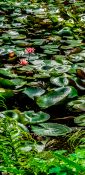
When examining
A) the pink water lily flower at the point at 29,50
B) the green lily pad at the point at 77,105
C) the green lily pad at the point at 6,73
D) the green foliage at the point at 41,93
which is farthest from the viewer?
the pink water lily flower at the point at 29,50

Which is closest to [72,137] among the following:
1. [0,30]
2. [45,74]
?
[45,74]

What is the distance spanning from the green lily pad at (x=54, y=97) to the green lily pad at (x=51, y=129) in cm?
20

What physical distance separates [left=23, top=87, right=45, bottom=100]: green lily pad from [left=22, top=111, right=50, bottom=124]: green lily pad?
0.16 m

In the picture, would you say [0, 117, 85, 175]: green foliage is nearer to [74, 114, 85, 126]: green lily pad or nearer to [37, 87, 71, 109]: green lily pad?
[74, 114, 85, 126]: green lily pad

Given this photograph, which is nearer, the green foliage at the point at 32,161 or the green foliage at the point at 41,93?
the green foliage at the point at 32,161

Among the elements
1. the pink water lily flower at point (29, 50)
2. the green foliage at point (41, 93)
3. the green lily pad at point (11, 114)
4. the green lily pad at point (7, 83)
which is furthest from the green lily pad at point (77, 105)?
the pink water lily flower at point (29, 50)

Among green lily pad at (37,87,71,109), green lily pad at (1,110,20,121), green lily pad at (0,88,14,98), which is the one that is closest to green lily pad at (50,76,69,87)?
green lily pad at (37,87,71,109)

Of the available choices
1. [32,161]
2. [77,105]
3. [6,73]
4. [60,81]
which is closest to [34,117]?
[77,105]

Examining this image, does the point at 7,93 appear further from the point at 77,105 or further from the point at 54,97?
the point at 77,105

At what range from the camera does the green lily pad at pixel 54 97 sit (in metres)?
1.89

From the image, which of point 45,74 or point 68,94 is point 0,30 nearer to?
point 45,74

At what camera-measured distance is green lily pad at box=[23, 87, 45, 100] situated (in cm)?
197

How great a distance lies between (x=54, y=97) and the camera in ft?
6.28

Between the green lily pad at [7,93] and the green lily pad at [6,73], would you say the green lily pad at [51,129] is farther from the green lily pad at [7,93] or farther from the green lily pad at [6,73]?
the green lily pad at [6,73]
